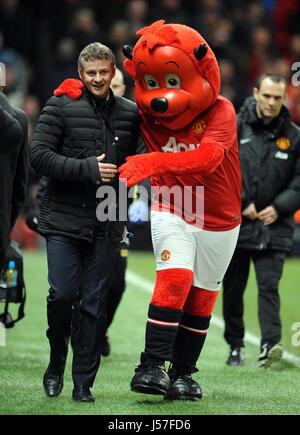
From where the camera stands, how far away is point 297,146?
29.4ft

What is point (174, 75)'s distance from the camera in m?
6.92

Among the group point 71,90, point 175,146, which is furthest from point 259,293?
point 71,90

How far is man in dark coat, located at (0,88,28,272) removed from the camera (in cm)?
640

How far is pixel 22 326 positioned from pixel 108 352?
1580mm

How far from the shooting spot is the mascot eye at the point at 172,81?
22.7 ft

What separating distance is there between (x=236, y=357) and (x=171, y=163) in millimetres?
2552

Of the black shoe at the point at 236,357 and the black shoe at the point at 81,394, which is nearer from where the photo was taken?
the black shoe at the point at 81,394

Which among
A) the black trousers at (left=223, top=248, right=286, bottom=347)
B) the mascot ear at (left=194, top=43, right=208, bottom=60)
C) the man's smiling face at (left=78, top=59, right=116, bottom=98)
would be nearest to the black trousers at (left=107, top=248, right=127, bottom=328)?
the black trousers at (left=223, top=248, right=286, bottom=347)

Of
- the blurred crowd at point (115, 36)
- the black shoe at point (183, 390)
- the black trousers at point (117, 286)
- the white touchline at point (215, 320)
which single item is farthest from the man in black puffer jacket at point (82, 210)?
the blurred crowd at point (115, 36)

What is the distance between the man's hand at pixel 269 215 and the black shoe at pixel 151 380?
89.5 inches

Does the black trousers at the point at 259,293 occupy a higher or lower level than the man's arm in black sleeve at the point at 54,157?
lower

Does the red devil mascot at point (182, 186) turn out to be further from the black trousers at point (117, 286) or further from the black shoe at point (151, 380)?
the black trousers at point (117, 286)

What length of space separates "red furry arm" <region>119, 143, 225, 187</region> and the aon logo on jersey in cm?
21

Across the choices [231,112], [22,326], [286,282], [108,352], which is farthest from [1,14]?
[231,112]
